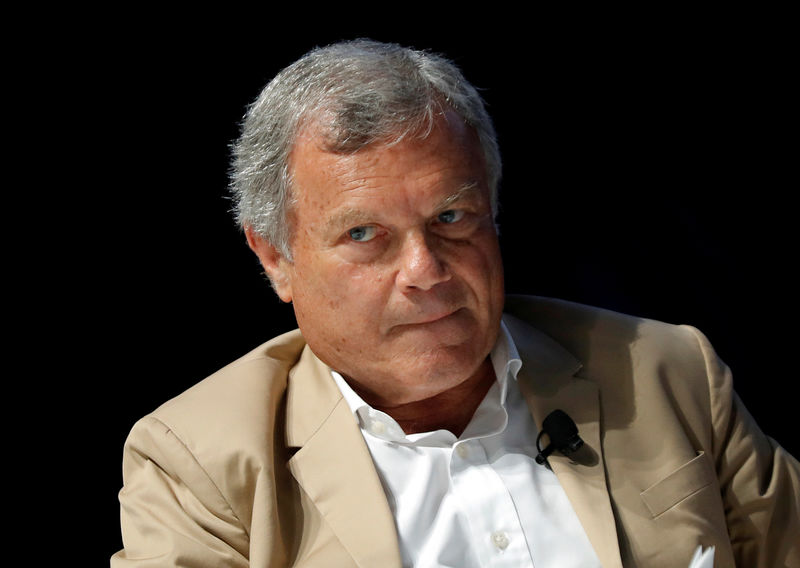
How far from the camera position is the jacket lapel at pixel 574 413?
235cm

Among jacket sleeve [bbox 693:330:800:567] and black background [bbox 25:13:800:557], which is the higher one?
black background [bbox 25:13:800:557]

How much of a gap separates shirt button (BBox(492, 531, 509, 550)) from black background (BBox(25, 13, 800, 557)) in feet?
3.52

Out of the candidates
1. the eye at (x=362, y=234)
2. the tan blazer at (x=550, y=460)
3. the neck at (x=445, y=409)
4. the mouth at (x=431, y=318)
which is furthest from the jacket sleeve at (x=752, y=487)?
the eye at (x=362, y=234)

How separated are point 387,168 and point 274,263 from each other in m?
0.48

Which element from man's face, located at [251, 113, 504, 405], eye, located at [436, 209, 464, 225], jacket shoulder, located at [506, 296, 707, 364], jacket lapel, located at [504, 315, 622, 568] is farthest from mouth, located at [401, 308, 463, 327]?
jacket shoulder, located at [506, 296, 707, 364]

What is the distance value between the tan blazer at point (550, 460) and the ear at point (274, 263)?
0.18 meters

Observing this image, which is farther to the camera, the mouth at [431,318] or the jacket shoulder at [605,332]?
the jacket shoulder at [605,332]

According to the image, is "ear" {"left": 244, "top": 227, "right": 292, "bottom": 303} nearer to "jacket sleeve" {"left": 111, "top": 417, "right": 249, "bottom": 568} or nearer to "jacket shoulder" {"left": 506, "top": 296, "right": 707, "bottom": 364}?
"jacket sleeve" {"left": 111, "top": 417, "right": 249, "bottom": 568}

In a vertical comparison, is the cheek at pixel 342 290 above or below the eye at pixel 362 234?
below

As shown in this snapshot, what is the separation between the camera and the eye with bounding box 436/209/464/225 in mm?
2406

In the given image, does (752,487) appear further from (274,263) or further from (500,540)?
(274,263)

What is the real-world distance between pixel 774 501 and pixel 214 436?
1369mm

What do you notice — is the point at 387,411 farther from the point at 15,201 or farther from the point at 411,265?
the point at 15,201

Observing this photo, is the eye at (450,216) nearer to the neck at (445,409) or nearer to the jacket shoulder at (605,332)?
the neck at (445,409)
